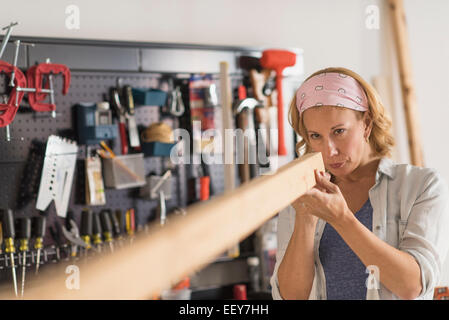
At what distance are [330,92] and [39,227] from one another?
155 centimetres

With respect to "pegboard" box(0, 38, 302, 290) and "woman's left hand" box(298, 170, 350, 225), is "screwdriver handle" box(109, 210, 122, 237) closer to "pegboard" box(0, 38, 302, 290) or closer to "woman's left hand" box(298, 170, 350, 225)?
"pegboard" box(0, 38, 302, 290)

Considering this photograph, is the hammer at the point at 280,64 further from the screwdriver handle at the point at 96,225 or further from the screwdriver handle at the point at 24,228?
the screwdriver handle at the point at 24,228

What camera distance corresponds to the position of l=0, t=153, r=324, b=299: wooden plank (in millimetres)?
491

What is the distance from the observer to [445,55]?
3221 mm

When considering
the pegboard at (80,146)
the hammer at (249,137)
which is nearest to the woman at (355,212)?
the pegboard at (80,146)

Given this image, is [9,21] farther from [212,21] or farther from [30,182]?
[212,21]

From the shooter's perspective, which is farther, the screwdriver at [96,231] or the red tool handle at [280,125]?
the red tool handle at [280,125]

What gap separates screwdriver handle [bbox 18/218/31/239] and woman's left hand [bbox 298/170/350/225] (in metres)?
1.47

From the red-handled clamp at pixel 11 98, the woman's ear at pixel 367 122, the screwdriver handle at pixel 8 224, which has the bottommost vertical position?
the screwdriver handle at pixel 8 224

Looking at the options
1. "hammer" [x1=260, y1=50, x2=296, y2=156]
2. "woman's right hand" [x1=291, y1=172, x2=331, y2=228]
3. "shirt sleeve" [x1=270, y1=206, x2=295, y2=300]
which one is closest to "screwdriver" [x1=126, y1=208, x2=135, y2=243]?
"hammer" [x1=260, y1=50, x2=296, y2=156]

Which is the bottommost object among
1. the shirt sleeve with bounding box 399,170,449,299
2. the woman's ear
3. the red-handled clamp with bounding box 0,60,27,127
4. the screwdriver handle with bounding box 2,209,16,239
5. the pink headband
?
the screwdriver handle with bounding box 2,209,16,239

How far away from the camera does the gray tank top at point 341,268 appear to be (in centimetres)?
110

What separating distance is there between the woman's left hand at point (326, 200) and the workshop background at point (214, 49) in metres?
1.54

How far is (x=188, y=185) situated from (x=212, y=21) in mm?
782
